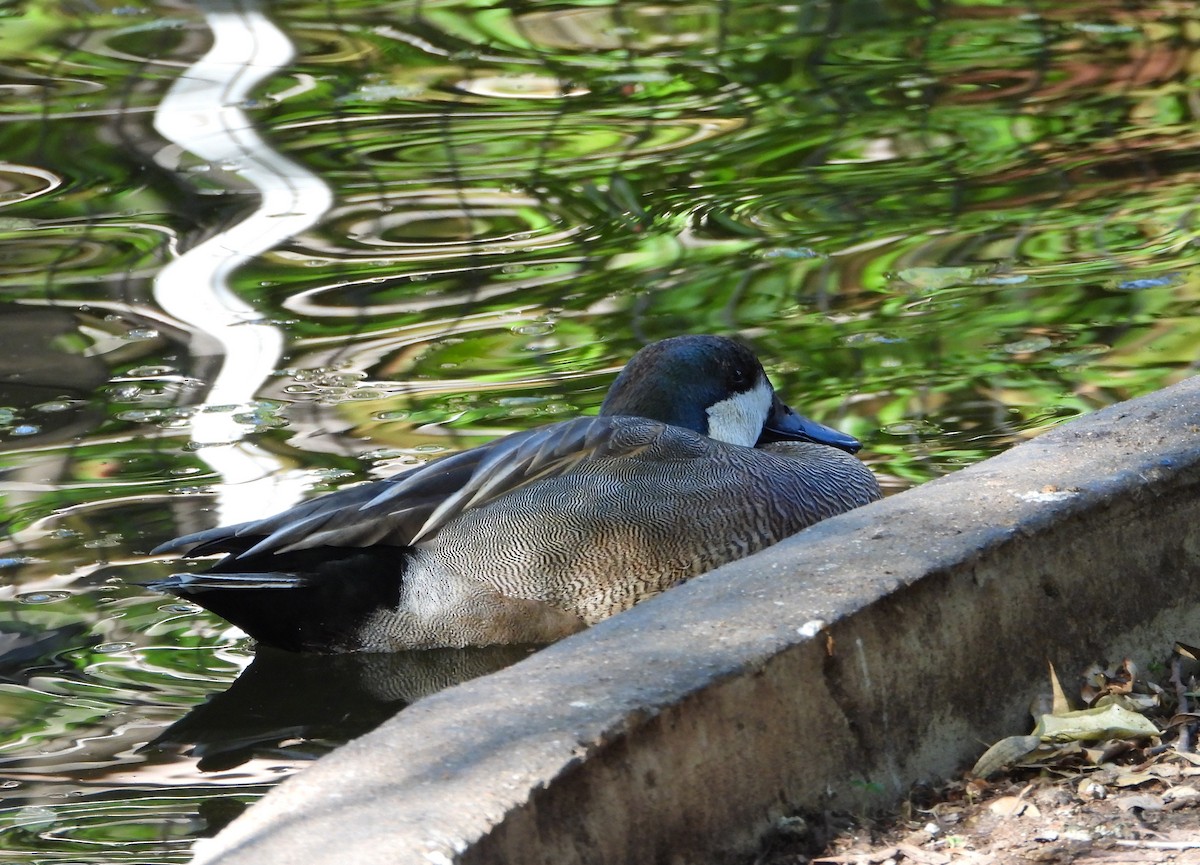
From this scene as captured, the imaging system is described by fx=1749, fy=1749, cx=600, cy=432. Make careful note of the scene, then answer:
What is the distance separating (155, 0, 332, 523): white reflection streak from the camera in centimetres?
541

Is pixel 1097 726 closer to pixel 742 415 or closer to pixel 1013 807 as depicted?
pixel 1013 807

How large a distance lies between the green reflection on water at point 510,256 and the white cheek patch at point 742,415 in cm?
39

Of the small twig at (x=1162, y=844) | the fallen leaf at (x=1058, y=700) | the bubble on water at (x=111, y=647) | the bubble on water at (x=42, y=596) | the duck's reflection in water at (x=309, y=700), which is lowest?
the duck's reflection in water at (x=309, y=700)

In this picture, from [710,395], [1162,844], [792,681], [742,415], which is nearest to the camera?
[1162,844]

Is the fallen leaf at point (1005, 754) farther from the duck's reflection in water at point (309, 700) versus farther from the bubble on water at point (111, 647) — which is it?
the bubble on water at point (111, 647)

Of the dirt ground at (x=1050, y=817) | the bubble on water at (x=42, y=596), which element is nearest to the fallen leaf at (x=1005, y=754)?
the dirt ground at (x=1050, y=817)

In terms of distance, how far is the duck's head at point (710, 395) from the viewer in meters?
4.98

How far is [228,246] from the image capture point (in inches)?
305

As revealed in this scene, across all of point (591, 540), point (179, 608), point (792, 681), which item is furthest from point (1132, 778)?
point (179, 608)

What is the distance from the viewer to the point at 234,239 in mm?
7812

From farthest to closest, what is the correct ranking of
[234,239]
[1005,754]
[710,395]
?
1. [234,239]
2. [710,395]
3. [1005,754]

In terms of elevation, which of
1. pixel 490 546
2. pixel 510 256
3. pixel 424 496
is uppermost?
pixel 424 496

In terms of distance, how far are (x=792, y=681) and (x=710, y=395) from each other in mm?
2373

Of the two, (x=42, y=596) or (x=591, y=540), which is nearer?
(x=591, y=540)
